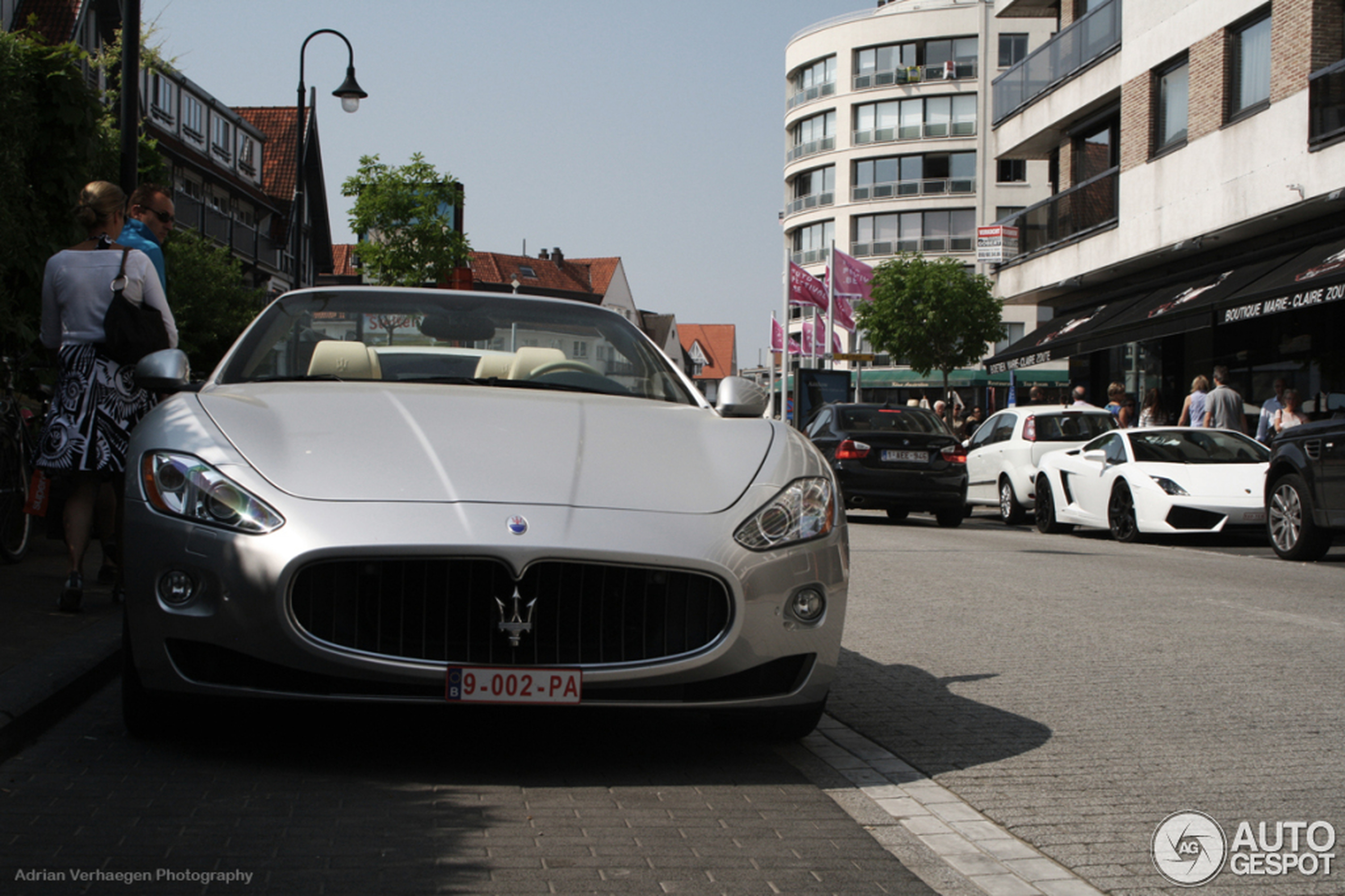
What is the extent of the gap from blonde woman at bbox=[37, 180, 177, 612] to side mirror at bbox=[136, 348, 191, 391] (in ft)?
5.36

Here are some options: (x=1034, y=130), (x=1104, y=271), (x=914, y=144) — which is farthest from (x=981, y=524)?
(x=914, y=144)

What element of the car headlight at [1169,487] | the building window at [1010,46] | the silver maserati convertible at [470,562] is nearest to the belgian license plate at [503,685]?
the silver maserati convertible at [470,562]

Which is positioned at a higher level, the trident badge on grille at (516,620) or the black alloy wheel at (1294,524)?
the trident badge on grille at (516,620)

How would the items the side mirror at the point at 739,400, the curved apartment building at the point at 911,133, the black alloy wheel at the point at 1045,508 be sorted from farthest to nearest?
the curved apartment building at the point at 911,133 → the black alloy wheel at the point at 1045,508 → the side mirror at the point at 739,400

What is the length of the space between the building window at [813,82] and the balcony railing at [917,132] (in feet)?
11.3

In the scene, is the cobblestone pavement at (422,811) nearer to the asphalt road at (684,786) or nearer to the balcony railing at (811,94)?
the asphalt road at (684,786)

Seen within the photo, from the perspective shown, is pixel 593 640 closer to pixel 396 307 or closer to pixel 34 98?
pixel 396 307

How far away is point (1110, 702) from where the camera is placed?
5.66 metres

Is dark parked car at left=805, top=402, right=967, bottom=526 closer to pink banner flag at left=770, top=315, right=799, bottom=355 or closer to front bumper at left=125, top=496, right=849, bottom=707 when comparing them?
front bumper at left=125, top=496, right=849, bottom=707

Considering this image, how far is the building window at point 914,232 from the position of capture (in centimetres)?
7750

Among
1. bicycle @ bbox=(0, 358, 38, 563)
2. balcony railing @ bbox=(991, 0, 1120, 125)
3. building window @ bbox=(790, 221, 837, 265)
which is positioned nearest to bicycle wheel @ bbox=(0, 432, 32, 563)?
bicycle @ bbox=(0, 358, 38, 563)

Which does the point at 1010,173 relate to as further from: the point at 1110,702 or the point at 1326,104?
the point at 1110,702

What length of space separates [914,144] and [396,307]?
75374 millimetres

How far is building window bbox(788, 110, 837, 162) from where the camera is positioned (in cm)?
8219
